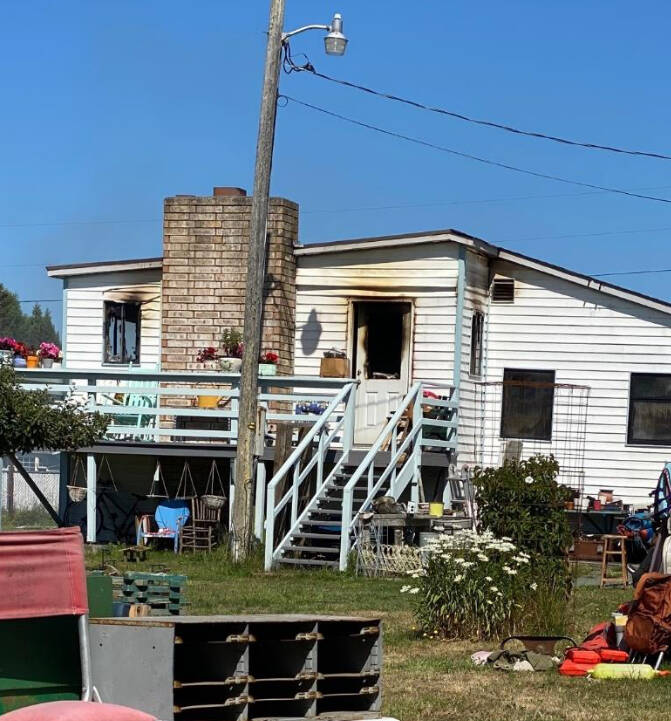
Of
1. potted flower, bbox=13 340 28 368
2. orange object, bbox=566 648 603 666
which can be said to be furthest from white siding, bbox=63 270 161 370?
orange object, bbox=566 648 603 666

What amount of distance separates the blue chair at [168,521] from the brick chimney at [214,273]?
9.21 ft

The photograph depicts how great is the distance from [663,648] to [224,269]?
45.4 ft

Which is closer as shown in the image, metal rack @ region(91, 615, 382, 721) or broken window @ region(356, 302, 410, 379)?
metal rack @ region(91, 615, 382, 721)

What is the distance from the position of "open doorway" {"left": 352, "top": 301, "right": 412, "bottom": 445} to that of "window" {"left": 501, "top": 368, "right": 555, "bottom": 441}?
6.05ft

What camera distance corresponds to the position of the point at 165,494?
22.9 meters

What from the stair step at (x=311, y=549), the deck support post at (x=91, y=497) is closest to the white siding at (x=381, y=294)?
the deck support post at (x=91, y=497)

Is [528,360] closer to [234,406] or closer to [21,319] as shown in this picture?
[234,406]

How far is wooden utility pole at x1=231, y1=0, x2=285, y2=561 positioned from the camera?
63.1ft

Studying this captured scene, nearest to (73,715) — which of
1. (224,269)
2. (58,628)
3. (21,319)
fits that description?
(58,628)

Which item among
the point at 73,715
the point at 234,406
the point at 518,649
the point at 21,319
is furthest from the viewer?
the point at 21,319

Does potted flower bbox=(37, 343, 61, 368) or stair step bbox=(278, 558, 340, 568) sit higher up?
potted flower bbox=(37, 343, 61, 368)

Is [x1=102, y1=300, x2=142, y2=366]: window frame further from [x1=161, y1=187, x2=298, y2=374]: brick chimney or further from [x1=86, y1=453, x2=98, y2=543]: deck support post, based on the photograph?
[x1=86, y1=453, x2=98, y2=543]: deck support post

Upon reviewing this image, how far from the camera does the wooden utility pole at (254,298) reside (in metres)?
19.2

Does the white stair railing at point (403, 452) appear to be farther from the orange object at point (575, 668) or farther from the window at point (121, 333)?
the orange object at point (575, 668)
